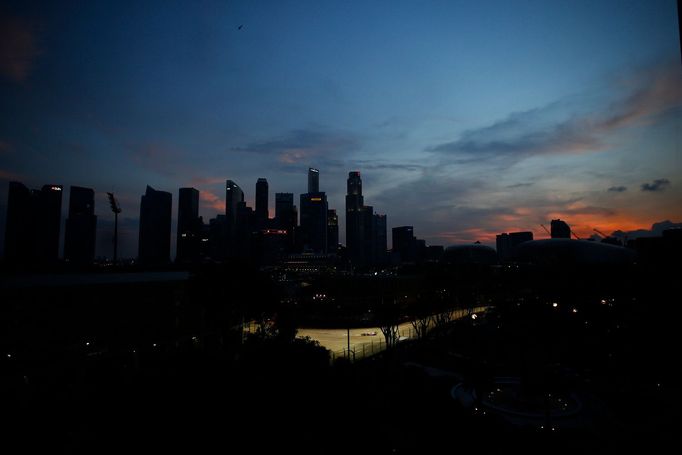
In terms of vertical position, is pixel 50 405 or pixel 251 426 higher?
pixel 251 426

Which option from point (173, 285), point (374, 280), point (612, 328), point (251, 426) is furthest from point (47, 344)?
point (374, 280)

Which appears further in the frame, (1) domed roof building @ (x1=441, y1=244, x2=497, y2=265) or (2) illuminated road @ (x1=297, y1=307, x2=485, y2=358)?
(1) domed roof building @ (x1=441, y1=244, x2=497, y2=265)

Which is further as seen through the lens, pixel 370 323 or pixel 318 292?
pixel 318 292

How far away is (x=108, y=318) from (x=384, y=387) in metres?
22.4

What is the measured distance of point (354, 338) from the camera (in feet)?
149

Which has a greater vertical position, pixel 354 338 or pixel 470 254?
pixel 470 254

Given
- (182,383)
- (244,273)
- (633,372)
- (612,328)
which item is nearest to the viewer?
(182,383)

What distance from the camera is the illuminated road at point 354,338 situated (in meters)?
36.9

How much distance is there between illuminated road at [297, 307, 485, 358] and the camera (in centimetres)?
3691

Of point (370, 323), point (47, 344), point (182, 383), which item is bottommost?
point (370, 323)

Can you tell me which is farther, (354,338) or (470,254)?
(470,254)

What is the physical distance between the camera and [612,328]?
36.7 meters

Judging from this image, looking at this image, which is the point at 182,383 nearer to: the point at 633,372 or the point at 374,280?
the point at 633,372

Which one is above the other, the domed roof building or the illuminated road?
the domed roof building
